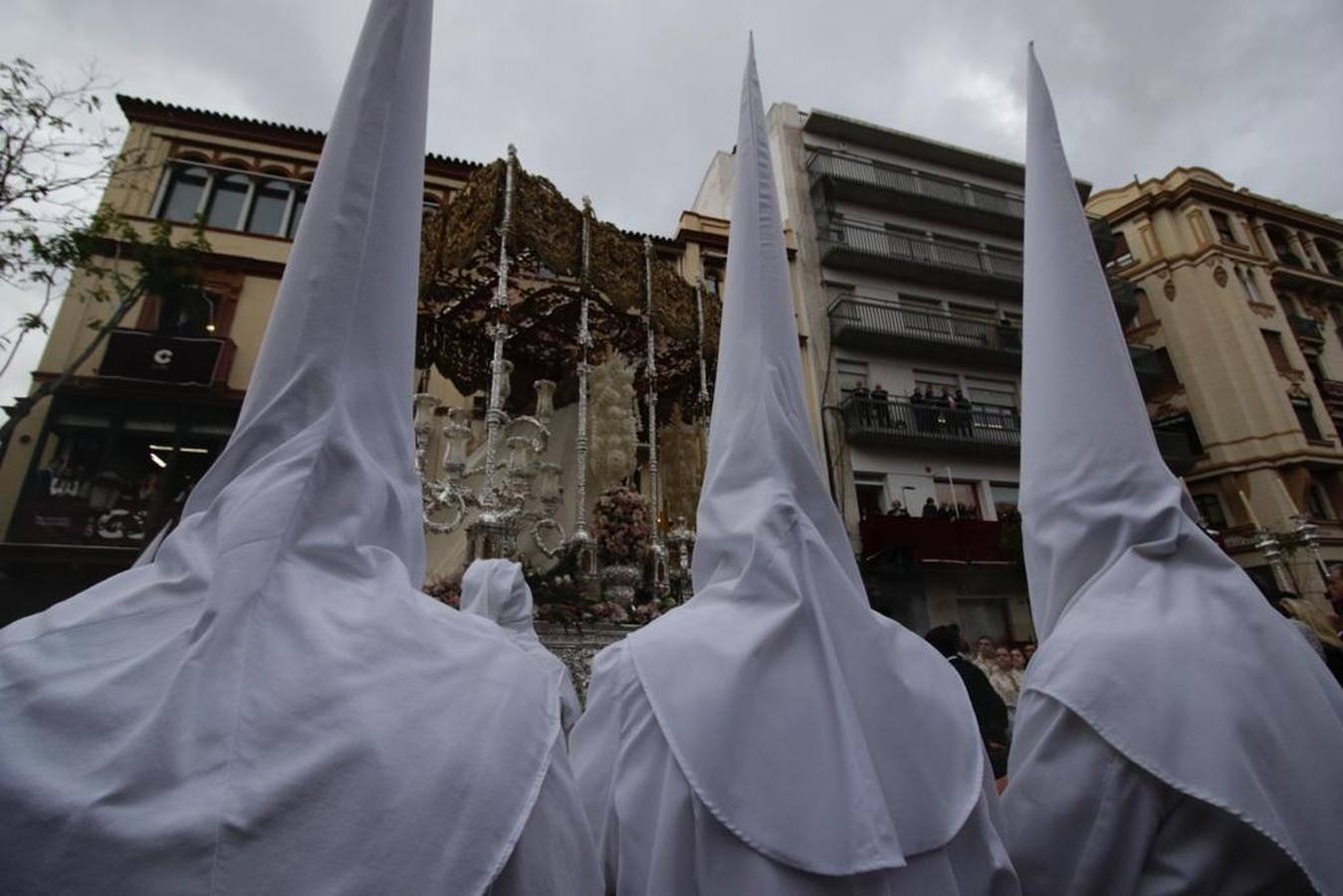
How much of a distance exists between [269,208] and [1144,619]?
1892 centimetres

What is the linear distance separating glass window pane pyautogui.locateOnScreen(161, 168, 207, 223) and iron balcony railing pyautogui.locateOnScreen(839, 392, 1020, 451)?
1694cm

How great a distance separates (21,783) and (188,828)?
0.70 feet

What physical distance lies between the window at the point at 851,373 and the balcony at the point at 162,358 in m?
15.1

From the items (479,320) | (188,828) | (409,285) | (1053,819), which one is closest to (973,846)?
(1053,819)

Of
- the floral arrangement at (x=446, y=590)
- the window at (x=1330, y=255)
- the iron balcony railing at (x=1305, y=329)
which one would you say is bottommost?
the floral arrangement at (x=446, y=590)

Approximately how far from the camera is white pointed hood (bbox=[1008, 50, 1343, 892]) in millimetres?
1500

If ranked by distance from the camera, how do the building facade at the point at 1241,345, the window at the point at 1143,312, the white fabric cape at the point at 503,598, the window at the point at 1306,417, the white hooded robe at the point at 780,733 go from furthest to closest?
the window at the point at 1143,312, the window at the point at 1306,417, the building facade at the point at 1241,345, the white fabric cape at the point at 503,598, the white hooded robe at the point at 780,733

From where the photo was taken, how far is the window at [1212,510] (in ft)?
64.3

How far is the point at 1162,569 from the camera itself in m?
1.87

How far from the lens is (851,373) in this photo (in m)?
18.0

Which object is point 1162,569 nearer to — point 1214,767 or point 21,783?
point 1214,767

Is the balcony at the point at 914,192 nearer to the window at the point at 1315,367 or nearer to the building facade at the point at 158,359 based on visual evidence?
the building facade at the point at 158,359

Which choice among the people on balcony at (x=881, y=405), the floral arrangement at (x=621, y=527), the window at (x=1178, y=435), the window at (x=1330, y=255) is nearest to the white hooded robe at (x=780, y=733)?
the floral arrangement at (x=621, y=527)

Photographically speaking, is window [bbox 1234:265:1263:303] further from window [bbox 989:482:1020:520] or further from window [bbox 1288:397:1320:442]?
window [bbox 989:482:1020:520]
